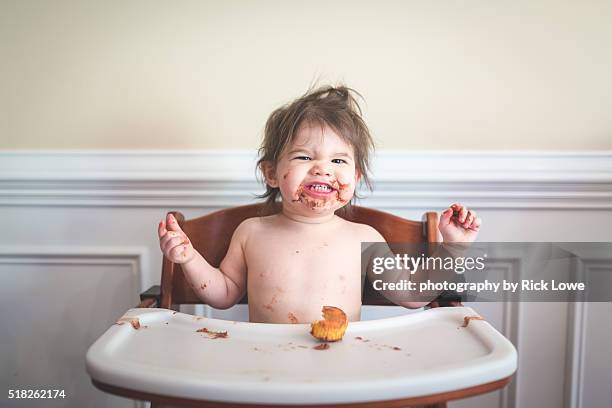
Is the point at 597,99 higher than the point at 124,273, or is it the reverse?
the point at 597,99

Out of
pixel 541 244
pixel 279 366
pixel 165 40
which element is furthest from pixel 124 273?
pixel 541 244

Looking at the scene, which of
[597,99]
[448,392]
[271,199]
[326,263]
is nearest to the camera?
[448,392]

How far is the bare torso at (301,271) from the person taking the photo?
688 mm

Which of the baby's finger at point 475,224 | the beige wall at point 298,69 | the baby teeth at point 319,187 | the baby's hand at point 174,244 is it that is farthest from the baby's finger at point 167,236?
the baby's finger at point 475,224

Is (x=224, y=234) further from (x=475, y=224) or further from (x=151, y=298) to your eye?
(x=475, y=224)

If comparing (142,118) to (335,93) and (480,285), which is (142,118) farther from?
(480,285)

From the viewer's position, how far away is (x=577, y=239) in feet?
3.11

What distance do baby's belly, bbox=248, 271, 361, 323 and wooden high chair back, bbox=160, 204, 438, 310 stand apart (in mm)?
108

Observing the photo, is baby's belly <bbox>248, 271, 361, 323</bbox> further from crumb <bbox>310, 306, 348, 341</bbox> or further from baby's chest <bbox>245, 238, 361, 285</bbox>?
crumb <bbox>310, 306, 348, 341</bbox>

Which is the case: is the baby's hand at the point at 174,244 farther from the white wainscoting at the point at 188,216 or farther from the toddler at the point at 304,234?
the white wainscoting at the point at 188,216

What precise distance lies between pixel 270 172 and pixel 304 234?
0.39 feet

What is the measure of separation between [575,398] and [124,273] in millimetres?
1010

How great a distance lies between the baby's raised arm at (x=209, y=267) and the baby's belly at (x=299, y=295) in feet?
0.19

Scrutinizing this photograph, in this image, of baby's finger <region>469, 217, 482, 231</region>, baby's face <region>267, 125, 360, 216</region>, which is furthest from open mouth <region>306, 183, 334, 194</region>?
baby's finger <region>469, 217, 482, 231</region>
